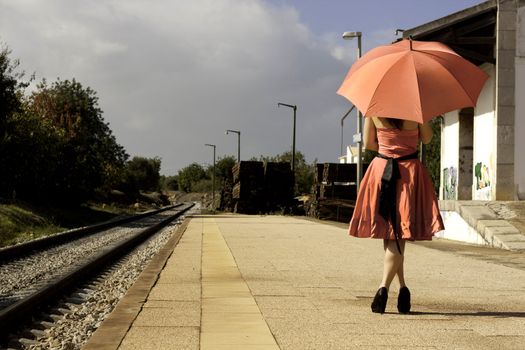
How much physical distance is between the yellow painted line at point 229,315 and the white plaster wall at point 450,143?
662 inches

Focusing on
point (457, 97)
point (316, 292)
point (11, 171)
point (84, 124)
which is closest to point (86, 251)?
point (316, 292)

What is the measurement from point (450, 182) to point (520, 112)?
6635 millimetres

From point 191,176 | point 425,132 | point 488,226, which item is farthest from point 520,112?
point 191,176

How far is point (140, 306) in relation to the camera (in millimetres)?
7078

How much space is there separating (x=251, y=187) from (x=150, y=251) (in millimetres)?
27707

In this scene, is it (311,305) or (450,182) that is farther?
(450,182)

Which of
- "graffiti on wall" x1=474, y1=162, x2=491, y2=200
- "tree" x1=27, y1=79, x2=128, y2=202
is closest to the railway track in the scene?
"graffiti on wall" x1=474, y1=162, x2=491, y2=200

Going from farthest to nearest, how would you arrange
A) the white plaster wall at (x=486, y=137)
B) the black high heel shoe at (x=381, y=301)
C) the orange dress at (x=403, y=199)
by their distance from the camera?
the white plaster wall at (x=486, y=137) < the black high heel shoe at (x=381, y=301) < the orange dress at (x=403, y=199)

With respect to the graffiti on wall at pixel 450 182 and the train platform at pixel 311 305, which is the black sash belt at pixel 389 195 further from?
the graffiti on wall at pixel 450 182

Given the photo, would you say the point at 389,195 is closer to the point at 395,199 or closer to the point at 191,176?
the point at 395,199

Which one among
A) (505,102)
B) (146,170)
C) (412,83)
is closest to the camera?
(412,83)

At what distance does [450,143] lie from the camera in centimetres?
2712

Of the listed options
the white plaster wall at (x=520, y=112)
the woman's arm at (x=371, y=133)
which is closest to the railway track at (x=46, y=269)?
the woman's arm at (x=371, y=133)

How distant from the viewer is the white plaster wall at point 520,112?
807 inches
